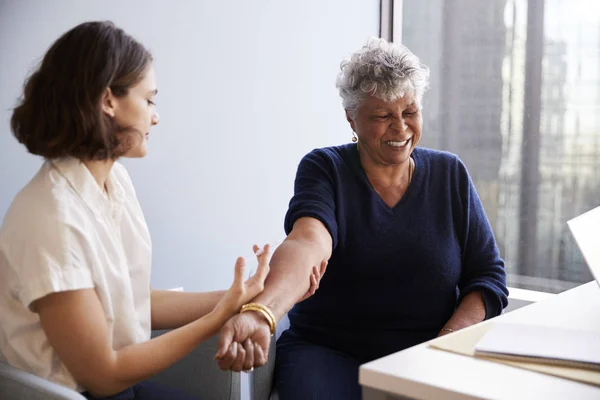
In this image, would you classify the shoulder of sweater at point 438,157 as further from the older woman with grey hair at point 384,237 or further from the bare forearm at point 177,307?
the bare forearm at point 177,307

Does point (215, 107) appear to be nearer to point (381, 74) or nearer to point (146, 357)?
point (381, 74)

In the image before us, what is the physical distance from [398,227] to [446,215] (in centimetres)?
15

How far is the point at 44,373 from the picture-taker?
1329 millimetres

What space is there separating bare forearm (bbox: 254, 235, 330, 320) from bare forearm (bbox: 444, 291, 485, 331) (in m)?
0.38

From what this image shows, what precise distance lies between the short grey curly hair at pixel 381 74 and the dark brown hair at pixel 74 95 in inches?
30.8

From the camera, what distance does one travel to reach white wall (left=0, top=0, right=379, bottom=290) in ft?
6.56

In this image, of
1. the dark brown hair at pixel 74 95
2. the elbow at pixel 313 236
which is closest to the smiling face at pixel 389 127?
the elbow at pixel 313 236

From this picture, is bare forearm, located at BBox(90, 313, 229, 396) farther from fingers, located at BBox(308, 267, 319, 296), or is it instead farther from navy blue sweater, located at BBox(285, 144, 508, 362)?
navy blue sweater, located at BBox(285, 144, 508, 362)

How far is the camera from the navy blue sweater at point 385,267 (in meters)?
1.93

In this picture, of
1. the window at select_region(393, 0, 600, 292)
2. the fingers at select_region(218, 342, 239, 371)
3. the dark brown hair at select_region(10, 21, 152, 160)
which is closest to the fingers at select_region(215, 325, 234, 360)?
the fingers at select_region(218, 342, 239, 371)

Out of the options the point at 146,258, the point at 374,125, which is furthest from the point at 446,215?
the point at 146,258

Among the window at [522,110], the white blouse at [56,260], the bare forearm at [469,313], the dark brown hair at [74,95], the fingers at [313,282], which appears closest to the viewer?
the white blouse at [56,260]

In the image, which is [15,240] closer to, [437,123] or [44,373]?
[44,373]

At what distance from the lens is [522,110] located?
3297 millimetres
